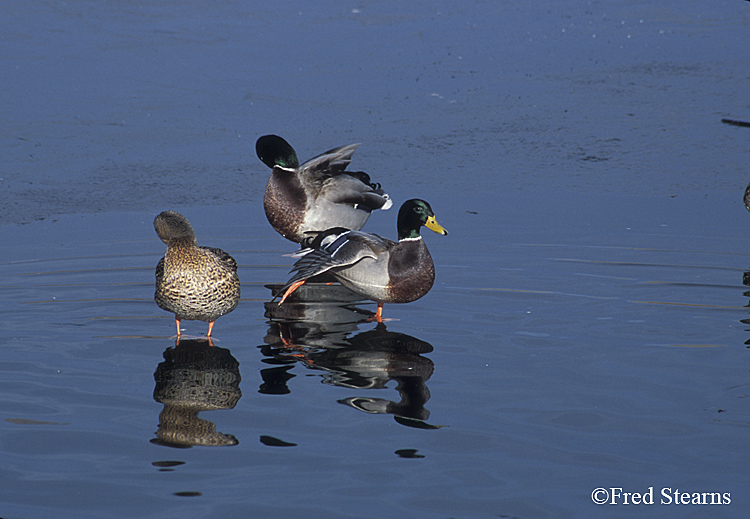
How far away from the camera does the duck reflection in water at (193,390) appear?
362 cm

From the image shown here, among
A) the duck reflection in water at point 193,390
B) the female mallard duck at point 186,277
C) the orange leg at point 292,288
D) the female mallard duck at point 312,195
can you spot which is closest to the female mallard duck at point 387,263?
the orange leg at point 292,288

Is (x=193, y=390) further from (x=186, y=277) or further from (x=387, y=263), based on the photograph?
(x=387, y=263)

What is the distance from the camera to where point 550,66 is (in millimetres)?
11547

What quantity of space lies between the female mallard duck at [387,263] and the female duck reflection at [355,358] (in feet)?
0.77

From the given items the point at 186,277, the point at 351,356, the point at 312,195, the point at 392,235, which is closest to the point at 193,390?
the point at 186,277

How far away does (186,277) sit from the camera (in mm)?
4707

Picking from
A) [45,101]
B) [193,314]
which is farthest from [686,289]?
[45,101]

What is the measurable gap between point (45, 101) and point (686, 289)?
25.1ft

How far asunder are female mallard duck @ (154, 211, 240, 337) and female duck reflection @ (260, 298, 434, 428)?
0.41 m

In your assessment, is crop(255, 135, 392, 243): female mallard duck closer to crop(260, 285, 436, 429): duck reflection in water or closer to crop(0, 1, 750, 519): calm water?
crop(0, 1, 750, 519): calm water

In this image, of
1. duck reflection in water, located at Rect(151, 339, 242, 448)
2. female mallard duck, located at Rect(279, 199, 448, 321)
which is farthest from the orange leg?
duck reflection in water, located at Rect(151, 339, 242, 448)

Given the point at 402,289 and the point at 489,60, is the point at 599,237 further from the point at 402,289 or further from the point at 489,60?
the point at 489,60

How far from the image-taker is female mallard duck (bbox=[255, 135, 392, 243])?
24.0 ft

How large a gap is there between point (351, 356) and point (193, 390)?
932 mm
